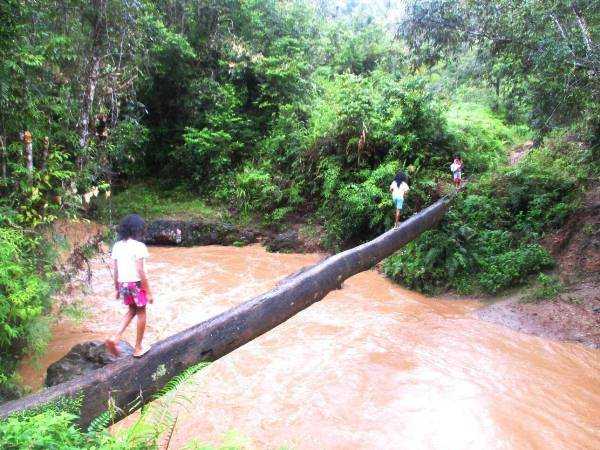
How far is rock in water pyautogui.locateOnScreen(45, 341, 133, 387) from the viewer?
18.6 ft

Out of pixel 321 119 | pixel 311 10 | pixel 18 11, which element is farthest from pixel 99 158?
pixel 311 10

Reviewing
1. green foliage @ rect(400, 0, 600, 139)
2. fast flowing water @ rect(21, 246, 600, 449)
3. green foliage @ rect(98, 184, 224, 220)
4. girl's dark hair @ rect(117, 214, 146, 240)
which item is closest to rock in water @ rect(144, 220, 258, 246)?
green foliage @ rect(98, 184, 224, 220)

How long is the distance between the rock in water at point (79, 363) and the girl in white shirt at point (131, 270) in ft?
3.59

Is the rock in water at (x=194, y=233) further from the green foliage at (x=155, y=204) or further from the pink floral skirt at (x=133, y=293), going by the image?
the pink floral skirt at (x=133, y=293)

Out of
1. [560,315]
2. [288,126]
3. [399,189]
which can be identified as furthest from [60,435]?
[288,126]

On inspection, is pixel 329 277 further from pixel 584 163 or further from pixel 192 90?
pixel 192 90

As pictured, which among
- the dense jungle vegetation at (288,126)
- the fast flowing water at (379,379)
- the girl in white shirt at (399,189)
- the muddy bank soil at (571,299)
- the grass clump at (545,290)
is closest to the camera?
the fast flowing water at (379,379)

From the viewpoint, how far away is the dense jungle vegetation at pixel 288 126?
711 centimetres

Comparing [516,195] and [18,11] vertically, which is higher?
[18,11]

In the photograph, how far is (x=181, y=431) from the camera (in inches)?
207

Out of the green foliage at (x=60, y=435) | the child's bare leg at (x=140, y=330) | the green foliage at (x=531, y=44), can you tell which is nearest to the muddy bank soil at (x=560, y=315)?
the green foliage at (x=531, y=44)

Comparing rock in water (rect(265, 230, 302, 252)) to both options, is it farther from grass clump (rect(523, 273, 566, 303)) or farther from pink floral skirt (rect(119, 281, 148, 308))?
pink floral skirt (rect(119, 281, 148, 308))

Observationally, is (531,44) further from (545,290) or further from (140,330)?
(140,330)

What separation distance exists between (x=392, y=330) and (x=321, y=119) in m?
9.67
